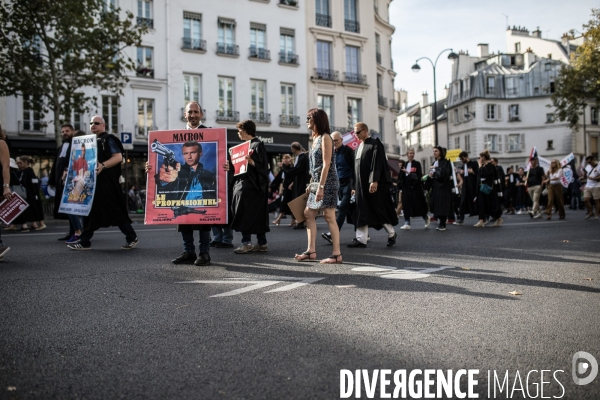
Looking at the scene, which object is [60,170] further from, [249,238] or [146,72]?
[146,72]

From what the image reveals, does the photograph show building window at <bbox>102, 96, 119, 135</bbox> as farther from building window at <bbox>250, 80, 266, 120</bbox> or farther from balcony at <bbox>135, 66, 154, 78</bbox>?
building window at <bbox>250, 80, 266, 120</bbox>

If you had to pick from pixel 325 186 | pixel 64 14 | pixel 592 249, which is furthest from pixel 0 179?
pixel 64 14

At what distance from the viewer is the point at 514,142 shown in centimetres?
6956

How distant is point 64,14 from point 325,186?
17491 mm

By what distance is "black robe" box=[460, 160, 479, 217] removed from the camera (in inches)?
686

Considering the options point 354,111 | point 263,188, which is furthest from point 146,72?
point 263,188

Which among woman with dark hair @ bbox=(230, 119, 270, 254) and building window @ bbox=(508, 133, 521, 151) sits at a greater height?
building window @ bbox=(508, 133, 521, 151)

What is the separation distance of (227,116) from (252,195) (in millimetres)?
28118

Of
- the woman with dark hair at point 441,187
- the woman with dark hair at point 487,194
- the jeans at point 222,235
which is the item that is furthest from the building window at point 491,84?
the jeans at point 222,235

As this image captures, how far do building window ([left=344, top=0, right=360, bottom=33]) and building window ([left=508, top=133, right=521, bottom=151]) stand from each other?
33.7m

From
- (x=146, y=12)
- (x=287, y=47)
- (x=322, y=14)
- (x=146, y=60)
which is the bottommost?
(x=146, y=60)

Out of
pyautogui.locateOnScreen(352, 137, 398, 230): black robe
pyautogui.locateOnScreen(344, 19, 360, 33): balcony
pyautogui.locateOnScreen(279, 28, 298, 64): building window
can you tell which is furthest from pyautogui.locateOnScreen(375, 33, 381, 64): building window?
pyautogui.locateOnScreen(352, 137, 398, 230): black robe

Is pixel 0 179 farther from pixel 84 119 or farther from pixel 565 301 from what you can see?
pixel 84 119

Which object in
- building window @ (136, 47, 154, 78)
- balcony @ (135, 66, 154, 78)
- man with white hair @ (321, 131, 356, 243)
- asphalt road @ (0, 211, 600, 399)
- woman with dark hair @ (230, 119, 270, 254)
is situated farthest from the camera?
building window @ (136, 47, 154, 78)
